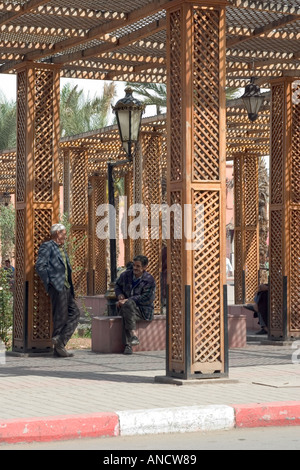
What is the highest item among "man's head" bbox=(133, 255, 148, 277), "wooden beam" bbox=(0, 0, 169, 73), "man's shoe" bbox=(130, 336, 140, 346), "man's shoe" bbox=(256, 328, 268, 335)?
"wooden beam" bbox=(0, 0, 169, 73)

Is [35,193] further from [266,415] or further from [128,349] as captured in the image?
[266,415]

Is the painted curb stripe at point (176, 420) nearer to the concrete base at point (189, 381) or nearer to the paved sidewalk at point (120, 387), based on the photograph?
the paved sidewalk at point (120, 387)

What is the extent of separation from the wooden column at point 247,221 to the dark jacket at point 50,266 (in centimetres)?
1283

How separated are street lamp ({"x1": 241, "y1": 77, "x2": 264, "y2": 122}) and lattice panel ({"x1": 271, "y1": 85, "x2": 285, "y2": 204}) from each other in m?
0.33

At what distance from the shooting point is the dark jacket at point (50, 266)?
13672 millimetres

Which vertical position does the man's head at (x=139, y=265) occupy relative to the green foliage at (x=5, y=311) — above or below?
above

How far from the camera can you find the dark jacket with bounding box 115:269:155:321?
1468 cm

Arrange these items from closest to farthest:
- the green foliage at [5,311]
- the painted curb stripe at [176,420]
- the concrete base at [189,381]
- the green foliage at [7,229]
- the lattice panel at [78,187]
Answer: the painted curb stripe at [176,420] → the concrete base at [189,381] → the green foliage at [5,311] → the lattice panel at [78,187] → the green foliage at [7,229]

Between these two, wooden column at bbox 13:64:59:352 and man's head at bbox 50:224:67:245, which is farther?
wooden column at bbox 13:64:59:352

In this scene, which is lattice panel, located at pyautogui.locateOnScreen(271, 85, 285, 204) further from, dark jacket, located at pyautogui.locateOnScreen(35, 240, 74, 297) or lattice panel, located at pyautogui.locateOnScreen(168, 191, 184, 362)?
lattice panel, located at pyautogui.locateOnScreen(168, 191, 184, 362)

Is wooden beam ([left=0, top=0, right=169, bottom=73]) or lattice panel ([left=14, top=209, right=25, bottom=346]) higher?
wooden beam ([left=0, top=0, right=169, bottom=73])

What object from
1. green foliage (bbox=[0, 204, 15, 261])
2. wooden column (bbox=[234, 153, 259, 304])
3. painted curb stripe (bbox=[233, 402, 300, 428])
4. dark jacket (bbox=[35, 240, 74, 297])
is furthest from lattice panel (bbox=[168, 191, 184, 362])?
green foliage (bbox=[0, 204, 15, 261])

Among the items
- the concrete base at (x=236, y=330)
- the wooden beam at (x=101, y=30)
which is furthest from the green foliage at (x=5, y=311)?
the concrete base at (x=236, y=330)
